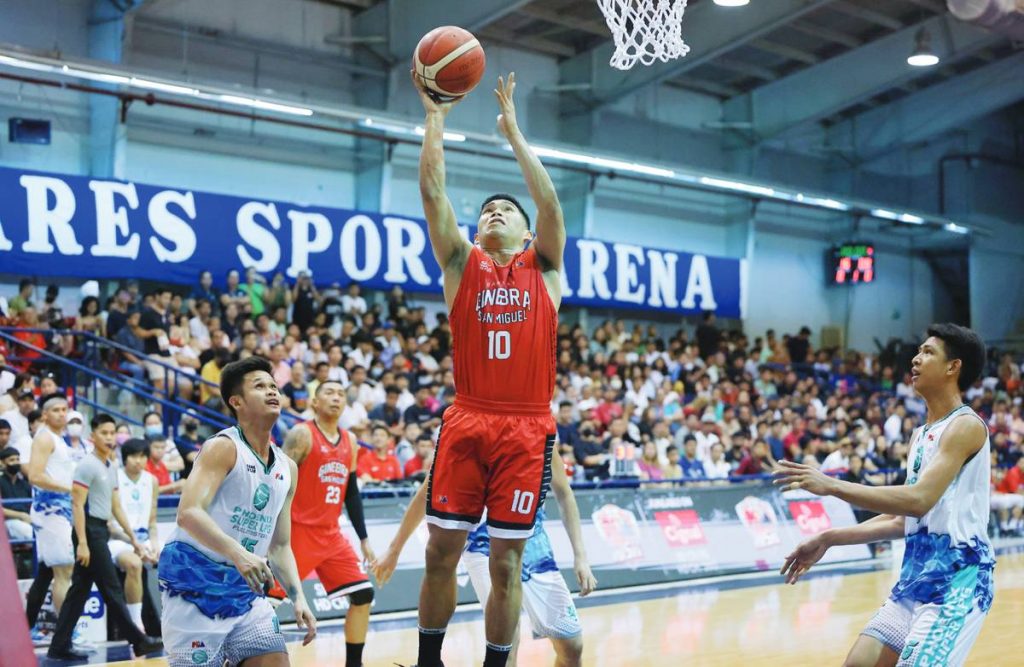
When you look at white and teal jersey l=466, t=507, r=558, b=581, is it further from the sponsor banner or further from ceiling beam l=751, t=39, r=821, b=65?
ceiling beam l=751, t=39, r=821, b=65

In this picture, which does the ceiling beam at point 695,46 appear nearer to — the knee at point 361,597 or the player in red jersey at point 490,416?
the knee at point 361,597

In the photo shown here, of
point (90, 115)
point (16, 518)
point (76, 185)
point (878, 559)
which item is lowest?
point (878, 559)

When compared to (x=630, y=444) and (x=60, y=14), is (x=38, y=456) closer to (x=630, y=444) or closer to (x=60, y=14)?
(x=630, y=444)

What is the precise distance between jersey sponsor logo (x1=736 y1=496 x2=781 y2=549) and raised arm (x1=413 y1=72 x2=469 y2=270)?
36.4 ft

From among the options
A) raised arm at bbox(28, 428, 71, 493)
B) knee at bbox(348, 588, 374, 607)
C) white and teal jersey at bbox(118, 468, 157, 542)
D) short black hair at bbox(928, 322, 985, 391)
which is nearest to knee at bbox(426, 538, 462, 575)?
short black hair at bbox(928, 322, 985, 391)

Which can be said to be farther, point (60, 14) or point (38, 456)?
point (60, 14)

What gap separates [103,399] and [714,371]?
11175 mm

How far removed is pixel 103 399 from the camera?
15.3m

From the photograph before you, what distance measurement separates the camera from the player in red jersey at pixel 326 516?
834 cm

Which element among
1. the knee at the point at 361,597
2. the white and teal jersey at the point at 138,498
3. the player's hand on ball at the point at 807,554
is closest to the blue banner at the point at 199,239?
the white and teal jersey at the point at 138,498

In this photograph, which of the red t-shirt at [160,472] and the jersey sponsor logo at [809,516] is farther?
the jersey sponsor logo at [809,516]

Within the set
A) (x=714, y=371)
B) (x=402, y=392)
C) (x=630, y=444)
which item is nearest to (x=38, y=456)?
(x=402, y=392)

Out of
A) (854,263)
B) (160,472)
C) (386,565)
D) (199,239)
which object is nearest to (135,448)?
(160,472)

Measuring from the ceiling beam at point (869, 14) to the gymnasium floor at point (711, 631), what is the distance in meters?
11.7
